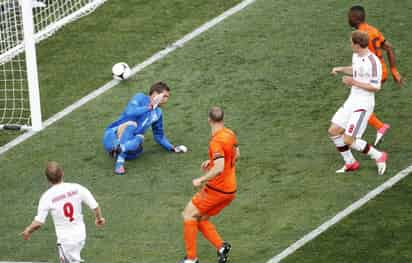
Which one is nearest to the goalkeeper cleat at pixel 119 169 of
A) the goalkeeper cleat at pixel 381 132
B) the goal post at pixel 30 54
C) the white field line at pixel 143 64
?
the white field line at pixel 143 64

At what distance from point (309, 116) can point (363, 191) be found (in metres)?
2.64

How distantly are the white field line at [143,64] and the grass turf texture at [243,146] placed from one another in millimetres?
173

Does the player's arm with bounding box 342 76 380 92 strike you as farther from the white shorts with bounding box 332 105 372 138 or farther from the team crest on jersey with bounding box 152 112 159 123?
the team crest on jersey with bounding box 152 112 159 123

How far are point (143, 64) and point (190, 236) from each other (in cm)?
701

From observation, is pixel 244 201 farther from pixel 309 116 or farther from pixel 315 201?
pixel 309 116

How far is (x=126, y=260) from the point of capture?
620 inches

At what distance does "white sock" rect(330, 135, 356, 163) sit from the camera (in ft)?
57.3

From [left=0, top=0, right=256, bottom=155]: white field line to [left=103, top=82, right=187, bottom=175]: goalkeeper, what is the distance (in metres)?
1.77

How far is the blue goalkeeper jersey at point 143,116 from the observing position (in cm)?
1827

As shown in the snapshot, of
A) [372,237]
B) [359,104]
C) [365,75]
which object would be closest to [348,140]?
[359,104]

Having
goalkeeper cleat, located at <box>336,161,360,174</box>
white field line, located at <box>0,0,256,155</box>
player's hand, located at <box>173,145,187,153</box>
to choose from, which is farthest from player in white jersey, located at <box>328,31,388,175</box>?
white field line, located at <box>0,0,256,155</box>

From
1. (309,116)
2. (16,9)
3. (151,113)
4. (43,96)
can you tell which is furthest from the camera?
(16,9)

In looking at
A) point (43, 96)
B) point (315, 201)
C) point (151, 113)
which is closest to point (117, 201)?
point (151, 113)

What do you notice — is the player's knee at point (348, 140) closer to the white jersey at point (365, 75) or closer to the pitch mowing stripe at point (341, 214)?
the white jersey at point (365, 75)
